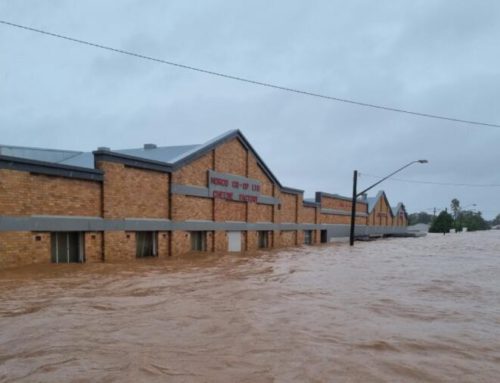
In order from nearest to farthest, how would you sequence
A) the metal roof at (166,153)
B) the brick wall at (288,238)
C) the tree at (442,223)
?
the metal roof at (166,153), the brick wall at (288,238), the tree at (442,223)

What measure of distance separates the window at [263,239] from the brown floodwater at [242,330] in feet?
66.6

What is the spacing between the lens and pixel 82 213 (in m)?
17.4

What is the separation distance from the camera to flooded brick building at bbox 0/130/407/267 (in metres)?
15.2

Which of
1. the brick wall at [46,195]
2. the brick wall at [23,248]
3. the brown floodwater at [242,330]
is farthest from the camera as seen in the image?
the brick wall at [46,195]

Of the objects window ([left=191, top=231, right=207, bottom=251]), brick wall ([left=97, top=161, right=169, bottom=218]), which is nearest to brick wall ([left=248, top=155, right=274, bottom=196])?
window ([left=191, top=231, right=207, bottom=251])

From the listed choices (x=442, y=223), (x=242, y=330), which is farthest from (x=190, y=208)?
(x=442, y=223)

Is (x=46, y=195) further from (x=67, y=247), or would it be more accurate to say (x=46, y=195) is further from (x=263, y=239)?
(x=263, y=239)

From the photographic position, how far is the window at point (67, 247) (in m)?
16.4

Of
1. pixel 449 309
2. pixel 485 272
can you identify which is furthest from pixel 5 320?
pixel 485 272

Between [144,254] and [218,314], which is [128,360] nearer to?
[218,314]

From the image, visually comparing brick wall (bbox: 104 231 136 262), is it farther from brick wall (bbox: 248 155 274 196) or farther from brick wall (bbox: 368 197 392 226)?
brick wall (bbox: 368 197 392 226)

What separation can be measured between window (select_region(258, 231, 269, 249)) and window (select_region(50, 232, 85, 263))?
1793cm

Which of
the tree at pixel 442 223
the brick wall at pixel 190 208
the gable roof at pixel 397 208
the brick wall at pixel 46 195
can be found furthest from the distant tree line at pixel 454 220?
the brick wall at pixel 46 195

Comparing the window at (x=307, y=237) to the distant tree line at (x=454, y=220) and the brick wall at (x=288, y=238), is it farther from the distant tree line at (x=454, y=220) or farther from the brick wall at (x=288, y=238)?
the distant tree line at (x=454, y=220)
